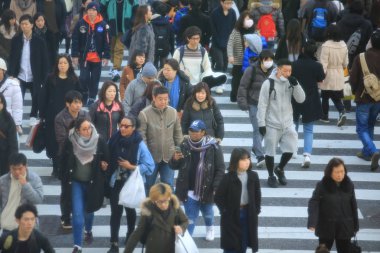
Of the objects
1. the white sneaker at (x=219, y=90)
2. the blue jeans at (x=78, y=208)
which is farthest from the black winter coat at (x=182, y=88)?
the white sneaker at (x=219, y=90)

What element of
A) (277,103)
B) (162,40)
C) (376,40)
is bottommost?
(277,103)

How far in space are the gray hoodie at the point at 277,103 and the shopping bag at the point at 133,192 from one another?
2.61 metres

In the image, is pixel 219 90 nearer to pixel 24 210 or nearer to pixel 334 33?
pixel 334 33

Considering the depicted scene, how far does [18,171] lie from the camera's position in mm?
13383

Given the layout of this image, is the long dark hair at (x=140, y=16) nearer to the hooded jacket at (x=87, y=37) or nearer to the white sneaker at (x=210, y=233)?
the hooded jacket at (x=87, y=37)

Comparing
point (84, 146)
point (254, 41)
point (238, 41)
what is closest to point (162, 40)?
point (238, 41)

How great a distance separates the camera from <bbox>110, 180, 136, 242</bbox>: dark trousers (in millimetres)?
14367

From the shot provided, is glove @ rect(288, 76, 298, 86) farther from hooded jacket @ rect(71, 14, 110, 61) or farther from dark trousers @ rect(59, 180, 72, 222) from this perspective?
hooded jacket @ rect(71, 14, 110, 61)

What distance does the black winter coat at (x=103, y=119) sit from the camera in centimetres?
1537

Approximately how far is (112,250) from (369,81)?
501cm

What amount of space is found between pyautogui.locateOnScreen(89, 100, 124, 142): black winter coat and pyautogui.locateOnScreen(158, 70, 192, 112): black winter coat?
51.2 inches

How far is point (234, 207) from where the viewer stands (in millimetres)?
13320

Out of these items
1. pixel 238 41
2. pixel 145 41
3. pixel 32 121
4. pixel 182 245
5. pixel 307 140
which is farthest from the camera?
pixel 238 41

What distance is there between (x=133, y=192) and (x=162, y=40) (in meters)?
6.34
